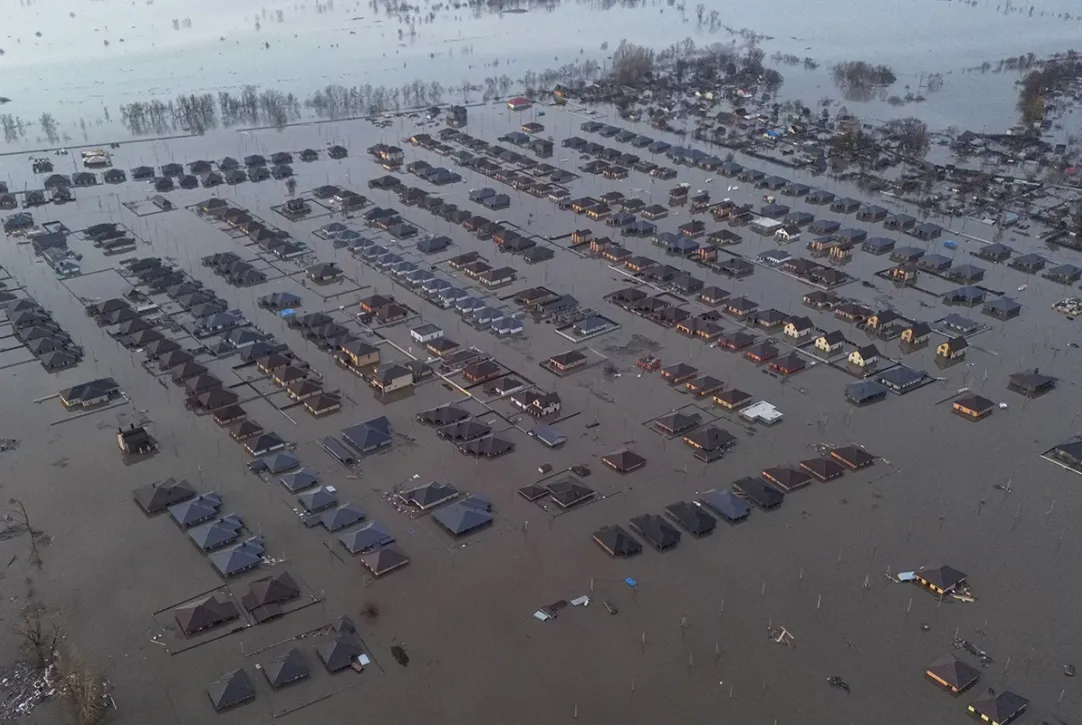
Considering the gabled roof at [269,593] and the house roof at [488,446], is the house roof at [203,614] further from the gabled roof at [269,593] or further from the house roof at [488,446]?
the house roof at [488,446]

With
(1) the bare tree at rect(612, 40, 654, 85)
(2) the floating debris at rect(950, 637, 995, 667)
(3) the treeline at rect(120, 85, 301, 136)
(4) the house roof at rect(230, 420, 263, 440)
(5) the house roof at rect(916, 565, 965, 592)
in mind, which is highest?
(1) the bare tree at rect(612, 40, 654, 85)

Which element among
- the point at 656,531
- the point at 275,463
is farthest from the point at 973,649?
the point at 275,463

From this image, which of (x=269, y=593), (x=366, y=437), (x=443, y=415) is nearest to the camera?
(x=269, y=593)

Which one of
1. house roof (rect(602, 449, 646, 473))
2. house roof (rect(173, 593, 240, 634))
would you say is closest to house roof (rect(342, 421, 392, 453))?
house roof (rect(602, 449, 646, 473))

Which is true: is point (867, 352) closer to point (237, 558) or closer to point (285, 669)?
point (237, 558)

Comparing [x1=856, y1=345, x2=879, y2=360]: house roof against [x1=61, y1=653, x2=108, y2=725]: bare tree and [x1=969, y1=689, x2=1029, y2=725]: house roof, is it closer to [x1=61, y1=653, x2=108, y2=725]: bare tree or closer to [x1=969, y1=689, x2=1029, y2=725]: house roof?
[x1=969, y1=689, x2=1029, y2=725]: house roof

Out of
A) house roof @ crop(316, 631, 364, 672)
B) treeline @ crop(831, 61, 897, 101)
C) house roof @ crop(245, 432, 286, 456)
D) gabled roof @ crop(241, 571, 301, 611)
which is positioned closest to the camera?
house roof @ crop(316, 631, 364, 672)

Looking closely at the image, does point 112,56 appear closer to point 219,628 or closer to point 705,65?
point 705,65
